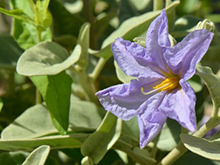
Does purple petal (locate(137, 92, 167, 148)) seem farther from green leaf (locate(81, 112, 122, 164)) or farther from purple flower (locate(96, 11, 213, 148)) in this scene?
green leaf (locate(81, 112, 122, 164))

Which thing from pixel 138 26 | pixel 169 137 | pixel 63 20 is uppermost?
pixel 138 26

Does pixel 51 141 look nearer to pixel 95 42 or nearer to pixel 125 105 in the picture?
pixel 125 105

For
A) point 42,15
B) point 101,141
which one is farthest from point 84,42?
point 101,141

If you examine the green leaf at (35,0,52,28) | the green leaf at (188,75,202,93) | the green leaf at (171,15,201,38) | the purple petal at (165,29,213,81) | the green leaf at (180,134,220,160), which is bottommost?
the green leaf at (188,75,202,93)

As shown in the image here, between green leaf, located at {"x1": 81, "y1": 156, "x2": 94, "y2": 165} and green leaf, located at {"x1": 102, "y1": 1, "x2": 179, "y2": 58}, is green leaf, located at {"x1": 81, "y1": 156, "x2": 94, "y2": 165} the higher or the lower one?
the lower one

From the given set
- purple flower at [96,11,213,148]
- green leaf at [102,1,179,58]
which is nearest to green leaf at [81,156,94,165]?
purple flower at [96,11,213,148]

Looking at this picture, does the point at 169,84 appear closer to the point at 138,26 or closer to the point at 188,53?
the point at 188,53
